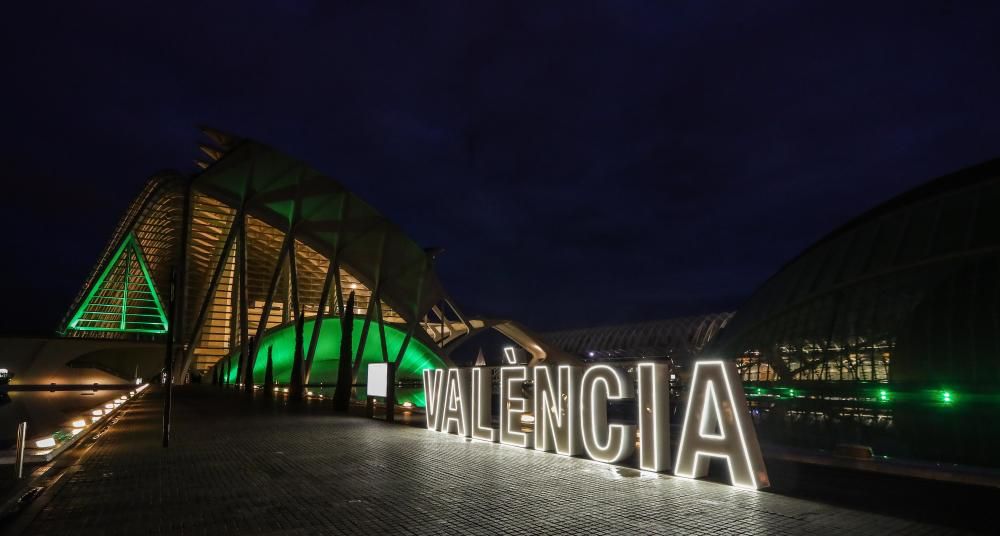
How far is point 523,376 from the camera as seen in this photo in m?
12.4

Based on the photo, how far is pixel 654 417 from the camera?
9.18m

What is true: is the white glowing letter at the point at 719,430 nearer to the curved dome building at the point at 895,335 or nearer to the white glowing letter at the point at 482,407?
the curved dome building at the point at 895,335

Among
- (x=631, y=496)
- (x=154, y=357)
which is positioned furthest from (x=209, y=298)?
(x=631, y=496)

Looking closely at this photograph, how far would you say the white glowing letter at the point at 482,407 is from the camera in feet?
44.3

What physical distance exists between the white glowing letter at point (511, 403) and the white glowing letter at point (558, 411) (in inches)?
31.6

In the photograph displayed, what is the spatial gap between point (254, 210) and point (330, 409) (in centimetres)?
2384

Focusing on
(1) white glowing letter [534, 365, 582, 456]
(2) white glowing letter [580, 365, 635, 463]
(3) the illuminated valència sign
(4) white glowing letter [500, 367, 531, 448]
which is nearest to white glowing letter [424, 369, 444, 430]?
(3) the illuminated valència sign

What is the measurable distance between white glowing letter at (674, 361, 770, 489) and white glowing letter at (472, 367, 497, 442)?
5.62m

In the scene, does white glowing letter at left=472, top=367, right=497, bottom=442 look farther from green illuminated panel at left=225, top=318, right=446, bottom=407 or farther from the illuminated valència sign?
green illuminated panel at left=225, top=318, right=446, bottom=407

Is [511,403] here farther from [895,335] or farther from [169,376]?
[895,335]

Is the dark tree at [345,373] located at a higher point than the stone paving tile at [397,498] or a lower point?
higher

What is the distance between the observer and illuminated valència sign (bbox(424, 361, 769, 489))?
26.3 feet

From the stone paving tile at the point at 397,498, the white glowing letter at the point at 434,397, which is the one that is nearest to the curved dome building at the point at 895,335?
the stone paving tile at the point at 397,498

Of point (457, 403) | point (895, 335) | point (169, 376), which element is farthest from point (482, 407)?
point (895, 335)
